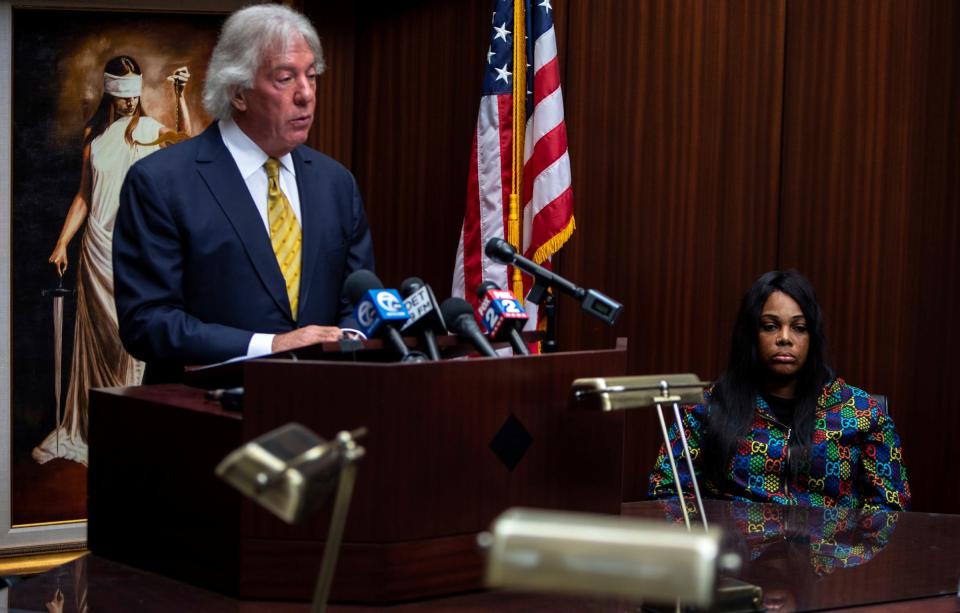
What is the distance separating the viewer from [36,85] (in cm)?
461

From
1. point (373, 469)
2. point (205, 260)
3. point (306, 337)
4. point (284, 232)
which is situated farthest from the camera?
point (284, 232)

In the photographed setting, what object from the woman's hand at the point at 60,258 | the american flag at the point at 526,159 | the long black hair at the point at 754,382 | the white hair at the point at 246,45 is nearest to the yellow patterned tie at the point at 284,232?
the white hair at the point at 246,45

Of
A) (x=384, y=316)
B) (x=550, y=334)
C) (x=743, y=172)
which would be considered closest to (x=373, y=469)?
(x=384, y=316)

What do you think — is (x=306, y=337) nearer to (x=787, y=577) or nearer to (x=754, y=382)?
(x=787, y=577)

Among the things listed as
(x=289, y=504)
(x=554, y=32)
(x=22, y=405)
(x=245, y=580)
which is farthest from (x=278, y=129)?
(x=22, y=405)

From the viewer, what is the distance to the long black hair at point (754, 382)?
10.5 ft

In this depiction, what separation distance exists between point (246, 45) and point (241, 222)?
392 millimetres

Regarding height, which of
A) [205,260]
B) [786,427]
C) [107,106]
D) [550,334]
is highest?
[107,106]

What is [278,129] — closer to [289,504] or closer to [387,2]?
[289,504]

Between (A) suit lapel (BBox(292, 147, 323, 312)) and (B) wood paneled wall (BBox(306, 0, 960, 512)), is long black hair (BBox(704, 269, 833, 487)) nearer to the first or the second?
(B) wood paneled wall (BBox(306, 0, 960, 512))

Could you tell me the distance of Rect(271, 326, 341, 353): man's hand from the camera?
6.66 feet

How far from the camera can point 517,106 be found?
4.55m

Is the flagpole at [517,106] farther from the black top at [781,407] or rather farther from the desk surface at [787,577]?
the desk surface at [787,577]

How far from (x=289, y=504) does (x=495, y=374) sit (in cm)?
73
